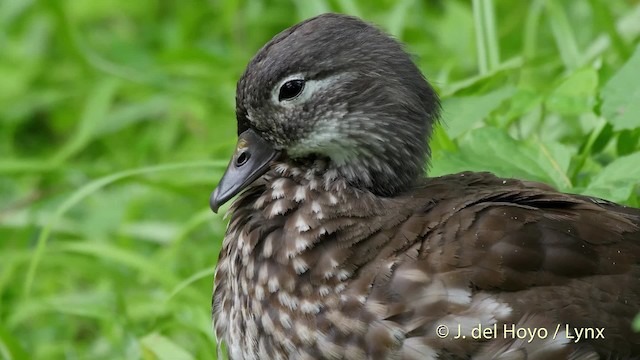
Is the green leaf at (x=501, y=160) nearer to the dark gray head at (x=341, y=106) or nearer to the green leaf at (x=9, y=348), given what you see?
the dark gray head at (x=341, y=106)

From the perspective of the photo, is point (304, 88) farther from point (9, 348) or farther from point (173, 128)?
point (173, 128)

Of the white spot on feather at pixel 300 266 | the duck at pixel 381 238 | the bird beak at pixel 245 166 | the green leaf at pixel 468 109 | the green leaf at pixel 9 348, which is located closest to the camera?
the duck at pixel 381 238

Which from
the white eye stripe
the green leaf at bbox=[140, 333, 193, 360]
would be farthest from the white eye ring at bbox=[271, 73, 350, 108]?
the green leaf at bbox=[140, 333, 193, 360]

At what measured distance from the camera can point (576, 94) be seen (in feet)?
7.55

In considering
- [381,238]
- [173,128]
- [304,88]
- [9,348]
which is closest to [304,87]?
[304,88]

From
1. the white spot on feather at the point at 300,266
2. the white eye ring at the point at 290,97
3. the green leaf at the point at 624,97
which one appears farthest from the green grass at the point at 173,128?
the white spot on feather at the point at 300,266

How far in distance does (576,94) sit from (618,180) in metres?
0.36

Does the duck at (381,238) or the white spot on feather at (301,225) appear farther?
the white spot on feather at (301,225)

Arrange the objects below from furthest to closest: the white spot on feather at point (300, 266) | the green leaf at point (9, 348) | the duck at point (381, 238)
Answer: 1. the green leaf at point (9, 348)
2. the white spot on feather at point (300, 266)
3. the duck at point (381, 238)

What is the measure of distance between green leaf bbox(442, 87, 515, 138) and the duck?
12 cm

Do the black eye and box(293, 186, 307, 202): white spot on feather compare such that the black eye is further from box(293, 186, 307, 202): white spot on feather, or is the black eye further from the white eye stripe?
box(293, 186, 307, 202): white spot on feather

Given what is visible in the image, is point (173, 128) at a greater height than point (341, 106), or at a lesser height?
lesser

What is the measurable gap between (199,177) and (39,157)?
1.42m

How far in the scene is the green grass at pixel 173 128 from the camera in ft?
7.22
